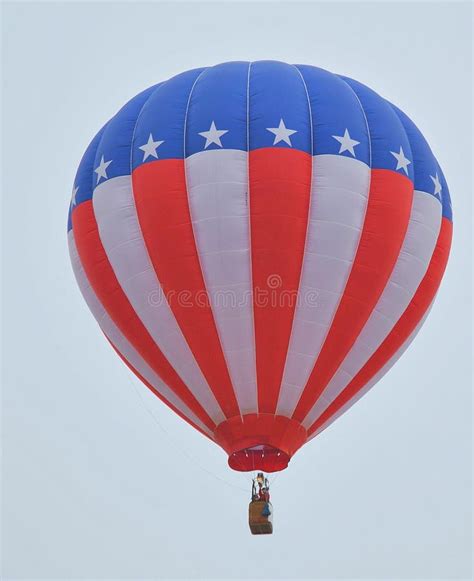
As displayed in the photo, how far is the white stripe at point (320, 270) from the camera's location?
1764 centimetres

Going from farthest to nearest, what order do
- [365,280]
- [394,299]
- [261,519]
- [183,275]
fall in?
[394,299] → [365,280] → [183,275] → [261,519]

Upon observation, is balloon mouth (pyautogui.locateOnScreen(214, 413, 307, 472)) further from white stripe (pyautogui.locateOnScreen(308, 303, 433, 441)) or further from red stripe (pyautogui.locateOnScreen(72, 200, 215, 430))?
white stripe (pyautogui.locateOnScreen(308, 303, 433, 441))

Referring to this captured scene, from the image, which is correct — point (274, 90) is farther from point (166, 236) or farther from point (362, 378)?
point (362, 378)

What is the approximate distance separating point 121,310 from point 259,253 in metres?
1.78

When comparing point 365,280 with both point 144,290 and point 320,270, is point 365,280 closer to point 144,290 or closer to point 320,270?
point 320,270

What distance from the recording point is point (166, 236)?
17.7 metres

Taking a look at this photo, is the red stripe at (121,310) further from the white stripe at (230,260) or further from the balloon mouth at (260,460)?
the white stripe at (230,260)

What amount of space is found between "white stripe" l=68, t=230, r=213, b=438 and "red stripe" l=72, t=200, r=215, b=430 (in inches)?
4.2

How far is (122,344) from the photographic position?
18.5m

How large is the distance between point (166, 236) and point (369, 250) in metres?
2.24

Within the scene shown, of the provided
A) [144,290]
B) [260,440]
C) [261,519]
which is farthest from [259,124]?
[261,519]

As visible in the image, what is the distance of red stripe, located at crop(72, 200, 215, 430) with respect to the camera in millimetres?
18031

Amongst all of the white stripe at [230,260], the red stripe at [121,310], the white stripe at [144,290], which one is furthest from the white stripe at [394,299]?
the red stripe at [121,310]

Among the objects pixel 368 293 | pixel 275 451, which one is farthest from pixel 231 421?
pixel 368 293
